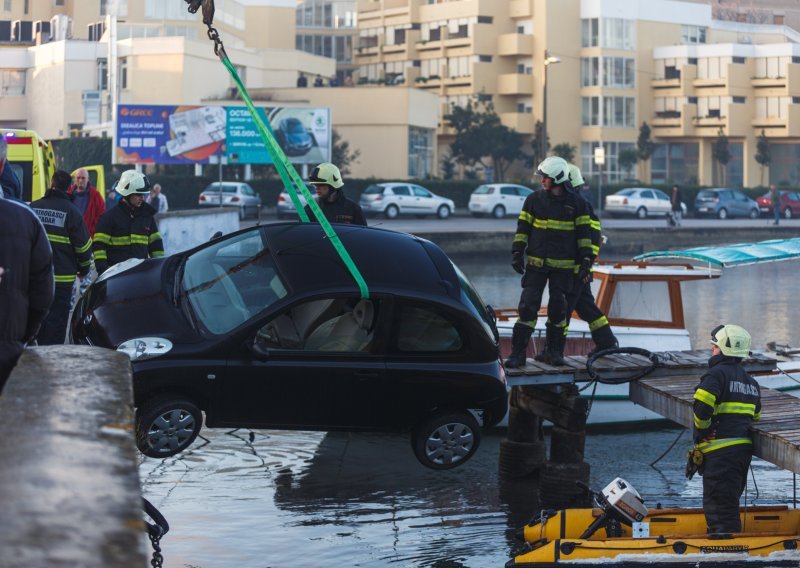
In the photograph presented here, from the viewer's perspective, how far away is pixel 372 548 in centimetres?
1193

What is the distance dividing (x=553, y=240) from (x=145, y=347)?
3.79 metres

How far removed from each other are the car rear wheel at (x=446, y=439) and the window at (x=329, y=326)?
746mm

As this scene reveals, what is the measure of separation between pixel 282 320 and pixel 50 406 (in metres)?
5.57

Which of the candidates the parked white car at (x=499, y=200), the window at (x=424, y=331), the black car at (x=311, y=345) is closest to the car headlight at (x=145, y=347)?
the black car at (x=311, y=345)

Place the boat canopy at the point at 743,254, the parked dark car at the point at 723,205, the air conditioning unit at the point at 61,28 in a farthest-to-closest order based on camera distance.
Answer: the air conditioning unit at the point at 61,28 < the parked dark car at the point at 723,205 < the boat canopy at the point at 743,254

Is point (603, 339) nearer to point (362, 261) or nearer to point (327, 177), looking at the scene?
point (327, 177)

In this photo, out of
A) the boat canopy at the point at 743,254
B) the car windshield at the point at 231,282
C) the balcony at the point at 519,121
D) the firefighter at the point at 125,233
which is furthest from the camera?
the balcony at the point at 519,121

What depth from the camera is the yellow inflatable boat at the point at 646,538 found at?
10070 millimetres

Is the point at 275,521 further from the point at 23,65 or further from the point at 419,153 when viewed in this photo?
the point at 23,65

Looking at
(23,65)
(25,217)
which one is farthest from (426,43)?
(25,217)

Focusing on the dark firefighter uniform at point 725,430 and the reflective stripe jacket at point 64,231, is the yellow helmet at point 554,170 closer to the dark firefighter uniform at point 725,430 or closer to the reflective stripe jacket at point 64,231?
the dark firefighter uniform at point 725,430

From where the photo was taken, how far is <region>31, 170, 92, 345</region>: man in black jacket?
1202 centimetres

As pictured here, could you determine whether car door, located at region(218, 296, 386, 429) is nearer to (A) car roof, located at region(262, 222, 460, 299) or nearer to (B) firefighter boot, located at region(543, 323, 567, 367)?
(A) car roof, located at region(262, 222, 460, 299)

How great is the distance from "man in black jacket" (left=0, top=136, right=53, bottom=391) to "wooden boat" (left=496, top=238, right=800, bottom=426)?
10.9 meters
